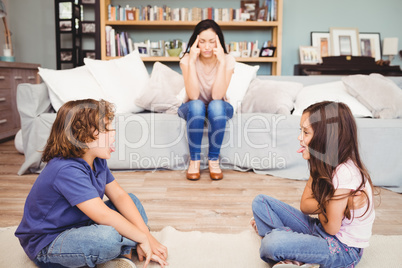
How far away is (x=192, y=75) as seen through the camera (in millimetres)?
2166

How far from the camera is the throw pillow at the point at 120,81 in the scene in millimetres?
Answer: 2471

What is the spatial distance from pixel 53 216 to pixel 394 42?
14.5ft

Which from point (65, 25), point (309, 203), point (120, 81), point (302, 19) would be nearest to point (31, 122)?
point (120, 81)

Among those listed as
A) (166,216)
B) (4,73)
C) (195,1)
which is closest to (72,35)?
(4,73)

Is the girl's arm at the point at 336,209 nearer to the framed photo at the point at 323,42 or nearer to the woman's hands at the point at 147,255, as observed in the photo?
the woman's hands at the point at 147,255

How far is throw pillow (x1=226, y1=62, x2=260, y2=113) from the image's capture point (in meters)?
2.59

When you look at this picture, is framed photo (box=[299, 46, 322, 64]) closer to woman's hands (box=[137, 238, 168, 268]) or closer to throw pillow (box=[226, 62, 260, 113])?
throw pillow (box=[226, 62, 260, 113])

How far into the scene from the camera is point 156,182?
6.91ft

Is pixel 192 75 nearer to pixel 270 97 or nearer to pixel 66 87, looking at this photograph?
pixel 270 97

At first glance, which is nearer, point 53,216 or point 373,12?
point 53,216

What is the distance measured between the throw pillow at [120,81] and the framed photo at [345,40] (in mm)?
2775

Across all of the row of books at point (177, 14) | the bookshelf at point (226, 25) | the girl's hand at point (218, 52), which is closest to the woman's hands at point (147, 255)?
the girl's hand at point (218, 52)

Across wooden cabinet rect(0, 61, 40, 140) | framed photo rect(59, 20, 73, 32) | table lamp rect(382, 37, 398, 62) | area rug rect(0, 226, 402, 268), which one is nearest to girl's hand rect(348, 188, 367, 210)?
area rug rect(0, 226, 402, 268)

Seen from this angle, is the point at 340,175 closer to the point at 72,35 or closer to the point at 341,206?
the point at 341,206
